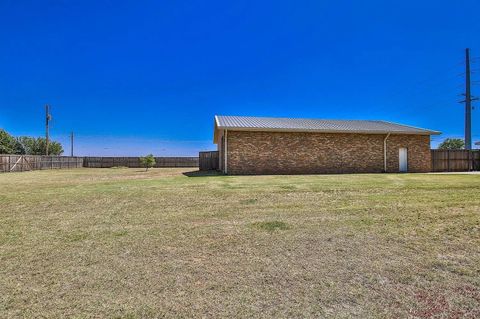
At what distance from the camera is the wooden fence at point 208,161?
23094 millimetres

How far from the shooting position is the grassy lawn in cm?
234

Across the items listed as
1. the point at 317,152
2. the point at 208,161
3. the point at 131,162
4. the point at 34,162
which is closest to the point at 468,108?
the point at 317,152

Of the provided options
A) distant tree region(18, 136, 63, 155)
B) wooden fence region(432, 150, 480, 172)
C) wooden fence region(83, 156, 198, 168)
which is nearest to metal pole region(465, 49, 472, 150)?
wooden fence region(432, 150, 480, 172)

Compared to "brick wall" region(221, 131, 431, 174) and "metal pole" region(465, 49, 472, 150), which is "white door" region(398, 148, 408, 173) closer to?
"brick wall" region(221, 131, 431, 174)

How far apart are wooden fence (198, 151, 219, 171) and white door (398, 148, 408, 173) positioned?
13316 millimetres

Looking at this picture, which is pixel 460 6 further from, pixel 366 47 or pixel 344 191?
pixel 344 191

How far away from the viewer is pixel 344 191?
8680mm

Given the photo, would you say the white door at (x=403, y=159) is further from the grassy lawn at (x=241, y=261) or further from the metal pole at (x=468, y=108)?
the metal pole at (x=468, y=108)

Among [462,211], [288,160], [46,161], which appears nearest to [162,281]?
[462,211]

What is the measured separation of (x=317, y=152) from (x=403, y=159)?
6.13 metres

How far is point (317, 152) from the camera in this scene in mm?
16969

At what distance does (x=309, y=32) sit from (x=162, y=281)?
631 inches

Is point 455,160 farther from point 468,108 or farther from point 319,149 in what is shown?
point 468,108

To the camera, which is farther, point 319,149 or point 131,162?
point 131,162
